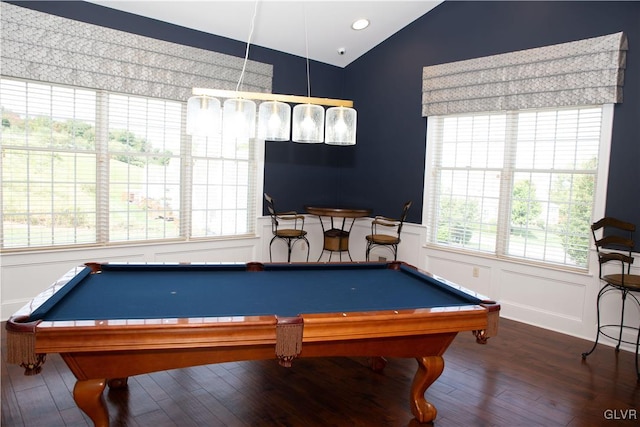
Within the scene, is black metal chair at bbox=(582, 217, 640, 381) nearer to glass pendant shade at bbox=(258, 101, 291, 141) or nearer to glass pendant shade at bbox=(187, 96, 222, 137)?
glass pendant shade at bbox=(258, 101, 291, 141)

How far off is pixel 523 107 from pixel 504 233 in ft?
4.32

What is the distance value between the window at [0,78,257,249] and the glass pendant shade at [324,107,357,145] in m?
2.71

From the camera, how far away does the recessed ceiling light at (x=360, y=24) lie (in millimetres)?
5053

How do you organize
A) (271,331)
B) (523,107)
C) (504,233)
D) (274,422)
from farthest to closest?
(504,233) < (523,107) < (274,422) < (271,331)

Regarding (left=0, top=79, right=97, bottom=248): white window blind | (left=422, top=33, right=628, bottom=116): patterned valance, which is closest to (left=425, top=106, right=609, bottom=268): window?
(left=422, top=33, right=628, bottom=116): patterned valance

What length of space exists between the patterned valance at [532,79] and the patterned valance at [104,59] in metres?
2.34

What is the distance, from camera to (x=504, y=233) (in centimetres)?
459

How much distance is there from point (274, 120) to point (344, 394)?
5.91ft

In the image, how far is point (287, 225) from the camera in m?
5.84

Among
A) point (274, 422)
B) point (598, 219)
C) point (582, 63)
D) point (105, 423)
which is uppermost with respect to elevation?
point (582, 63)

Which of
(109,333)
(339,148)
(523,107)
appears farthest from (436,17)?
(109,333)

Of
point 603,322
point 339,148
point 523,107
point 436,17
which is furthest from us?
point 339,148

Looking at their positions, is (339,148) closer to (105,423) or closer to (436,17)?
(436,17)

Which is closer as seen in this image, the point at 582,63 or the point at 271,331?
the point at 271,331
